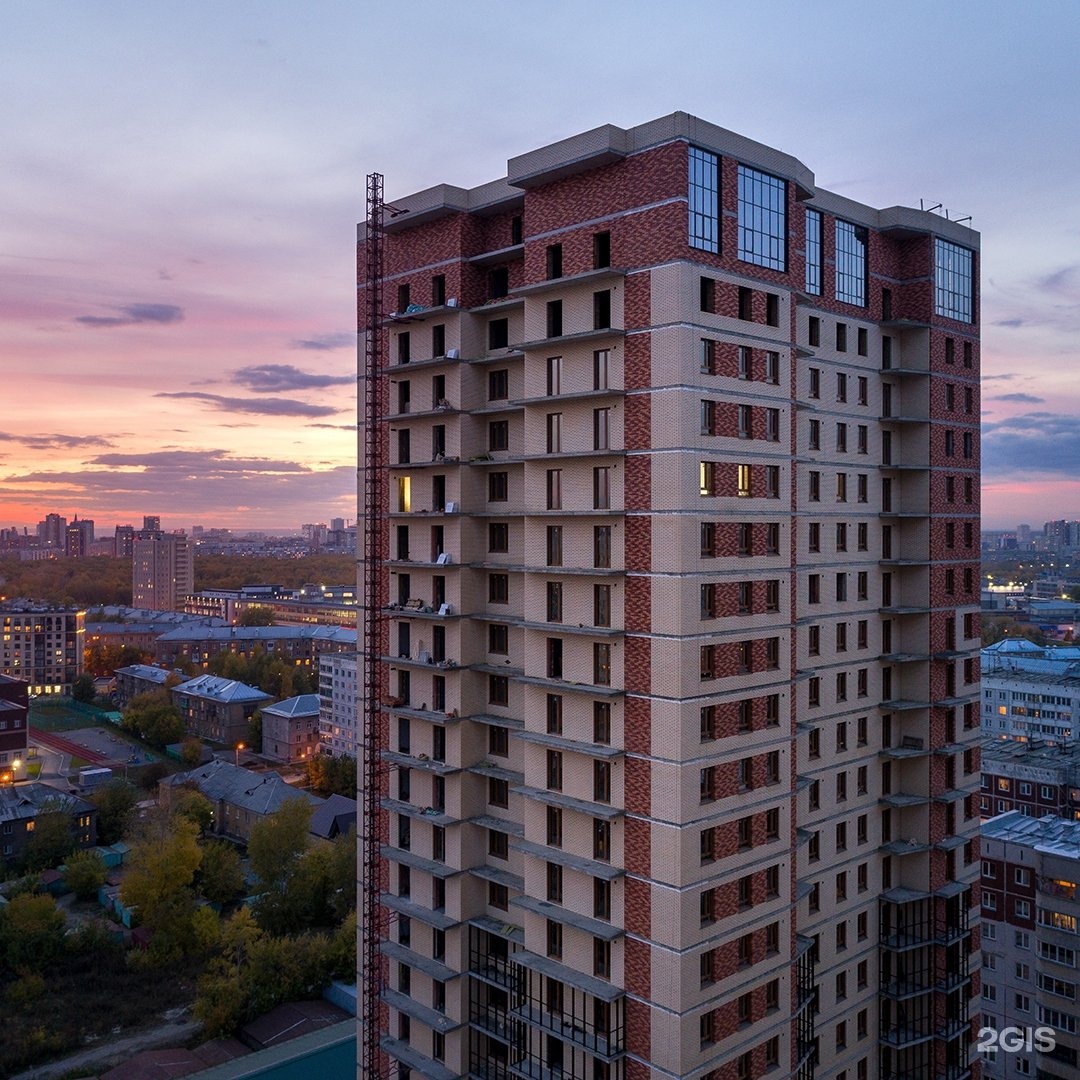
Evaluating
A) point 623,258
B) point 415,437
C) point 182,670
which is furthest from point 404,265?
point 182,670

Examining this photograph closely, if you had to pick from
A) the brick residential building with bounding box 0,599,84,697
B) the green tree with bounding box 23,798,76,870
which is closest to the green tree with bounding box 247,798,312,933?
the green tree with bounding box 23,798,76,870

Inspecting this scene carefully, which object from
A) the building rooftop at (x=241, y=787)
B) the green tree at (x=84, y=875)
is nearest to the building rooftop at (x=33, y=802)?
the green tree at (x=84, y=875)

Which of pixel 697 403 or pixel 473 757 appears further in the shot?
pixel 473 757

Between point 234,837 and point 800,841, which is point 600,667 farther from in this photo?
point 234,837

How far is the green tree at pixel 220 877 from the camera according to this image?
193 feet

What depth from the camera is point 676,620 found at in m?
22.2

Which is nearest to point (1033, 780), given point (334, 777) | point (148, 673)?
point (334, 777)

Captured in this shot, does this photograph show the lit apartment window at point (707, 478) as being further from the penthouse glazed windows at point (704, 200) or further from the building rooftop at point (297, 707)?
the building rooftop at point (297, 707)

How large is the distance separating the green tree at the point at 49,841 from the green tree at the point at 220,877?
43.0ft

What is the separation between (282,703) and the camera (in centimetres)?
9869

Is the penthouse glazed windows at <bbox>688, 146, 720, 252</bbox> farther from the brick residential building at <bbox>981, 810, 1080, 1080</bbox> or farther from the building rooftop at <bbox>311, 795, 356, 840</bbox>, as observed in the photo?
the building rooftop at <bbox>311, 795, 356, 840</bbox>

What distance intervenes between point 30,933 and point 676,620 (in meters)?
47.0

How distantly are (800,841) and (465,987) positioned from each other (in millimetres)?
11690

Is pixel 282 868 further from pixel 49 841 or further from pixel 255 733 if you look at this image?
pixel 255 733
